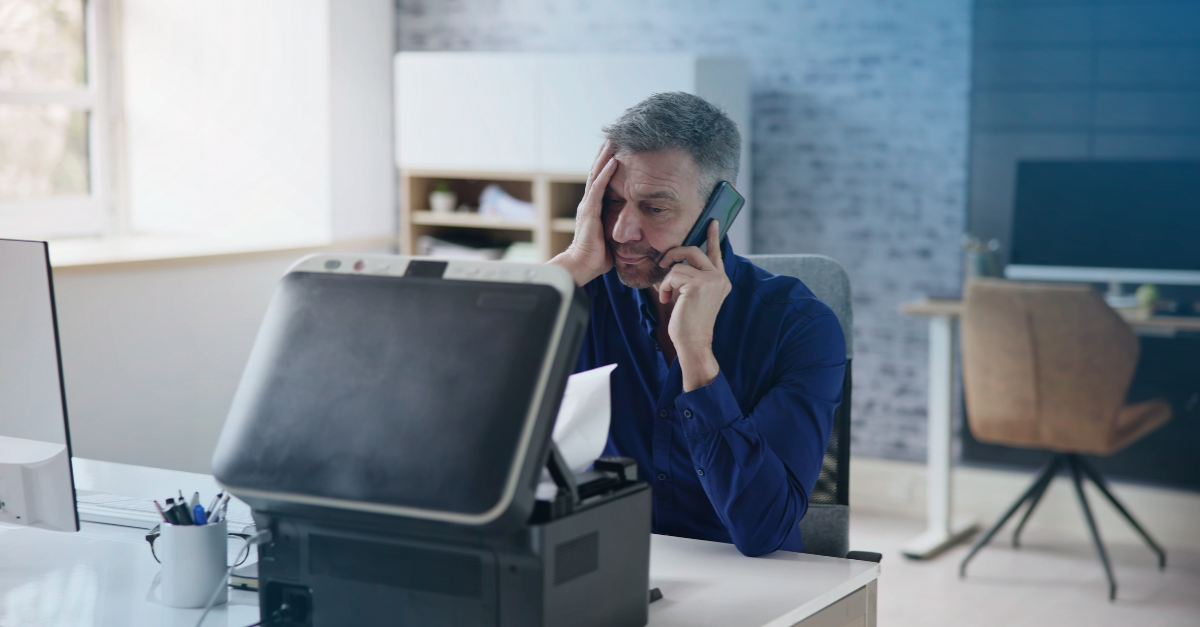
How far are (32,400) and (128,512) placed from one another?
29cm

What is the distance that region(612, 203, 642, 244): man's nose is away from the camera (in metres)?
1.46

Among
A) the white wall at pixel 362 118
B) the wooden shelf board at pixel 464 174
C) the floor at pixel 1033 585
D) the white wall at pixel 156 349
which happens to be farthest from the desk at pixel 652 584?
the white wall at pixel 362 118

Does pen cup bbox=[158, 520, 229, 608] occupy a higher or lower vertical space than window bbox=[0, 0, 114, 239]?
lower

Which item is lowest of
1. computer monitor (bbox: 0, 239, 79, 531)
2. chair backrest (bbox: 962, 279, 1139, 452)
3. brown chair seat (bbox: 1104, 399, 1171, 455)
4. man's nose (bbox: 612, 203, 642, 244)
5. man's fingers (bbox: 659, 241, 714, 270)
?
brown chair seat (bbox: 1104, 399, 1171, 455)

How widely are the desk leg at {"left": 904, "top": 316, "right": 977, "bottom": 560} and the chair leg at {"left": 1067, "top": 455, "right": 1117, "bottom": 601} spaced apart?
0.38 m

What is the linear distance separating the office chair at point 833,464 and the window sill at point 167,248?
8.11 feet

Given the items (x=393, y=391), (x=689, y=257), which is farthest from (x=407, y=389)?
(x=689, y=257)

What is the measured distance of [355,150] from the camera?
4.50 meters

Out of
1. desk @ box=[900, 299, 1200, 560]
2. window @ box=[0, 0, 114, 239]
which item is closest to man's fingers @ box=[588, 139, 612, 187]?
desk @ box=[900, 299, 1200, 560]

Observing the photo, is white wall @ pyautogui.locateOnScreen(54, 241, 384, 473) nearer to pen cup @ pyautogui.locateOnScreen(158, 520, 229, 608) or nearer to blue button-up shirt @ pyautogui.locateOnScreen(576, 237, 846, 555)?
blue button-up shirt @ pyautogui.locateOnScreen(576, 237, 846, 555)

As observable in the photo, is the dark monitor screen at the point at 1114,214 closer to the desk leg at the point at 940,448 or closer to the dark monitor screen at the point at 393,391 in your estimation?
the desk leg at the point at 940,448

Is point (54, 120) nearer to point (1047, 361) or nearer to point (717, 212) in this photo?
point (717, 212)

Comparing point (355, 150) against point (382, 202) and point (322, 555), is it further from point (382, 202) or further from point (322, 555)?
point (322, 555)

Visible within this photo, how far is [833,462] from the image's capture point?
163 cm
